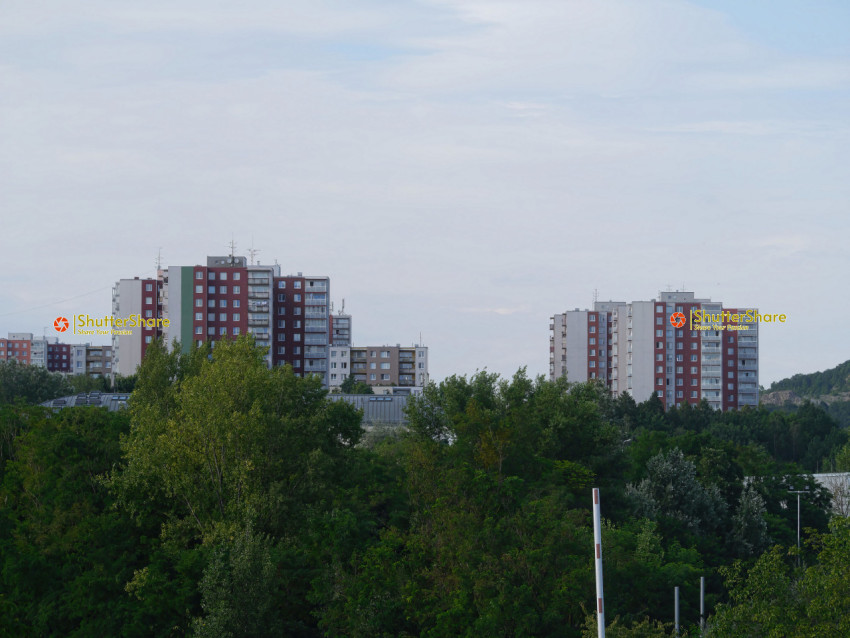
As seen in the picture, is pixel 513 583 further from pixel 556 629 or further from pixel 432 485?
pixel 432 485

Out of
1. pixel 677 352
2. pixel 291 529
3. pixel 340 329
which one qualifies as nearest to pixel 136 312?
pixel 340 329

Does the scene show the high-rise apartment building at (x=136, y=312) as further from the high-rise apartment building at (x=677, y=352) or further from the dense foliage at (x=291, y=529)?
the dense foliage at (x=291, y=529)

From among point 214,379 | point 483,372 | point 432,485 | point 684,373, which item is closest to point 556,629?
point 432,485

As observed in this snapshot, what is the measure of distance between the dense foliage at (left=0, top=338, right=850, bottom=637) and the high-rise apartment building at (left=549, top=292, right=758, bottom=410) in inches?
4026

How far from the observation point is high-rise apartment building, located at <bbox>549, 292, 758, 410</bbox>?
514ft

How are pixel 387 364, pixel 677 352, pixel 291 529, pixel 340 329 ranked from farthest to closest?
pixel 340 329
pixel 387 364
pixel 677 352
pixel 291 529

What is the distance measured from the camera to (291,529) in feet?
146

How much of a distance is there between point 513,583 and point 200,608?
41.1 ft

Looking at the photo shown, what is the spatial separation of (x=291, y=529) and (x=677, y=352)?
121 m

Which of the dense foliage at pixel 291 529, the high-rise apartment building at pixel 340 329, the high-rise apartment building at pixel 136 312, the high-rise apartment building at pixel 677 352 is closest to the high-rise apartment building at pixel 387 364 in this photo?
the high-rise apartment building at pixel 340 329

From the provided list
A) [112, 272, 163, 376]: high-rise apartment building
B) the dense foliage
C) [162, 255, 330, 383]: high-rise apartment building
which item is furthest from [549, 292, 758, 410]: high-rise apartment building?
the dense foliage

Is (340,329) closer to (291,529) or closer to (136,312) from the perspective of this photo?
(136,312)

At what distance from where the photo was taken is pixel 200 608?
4178cm

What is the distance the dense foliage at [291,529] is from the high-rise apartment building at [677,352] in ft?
335
